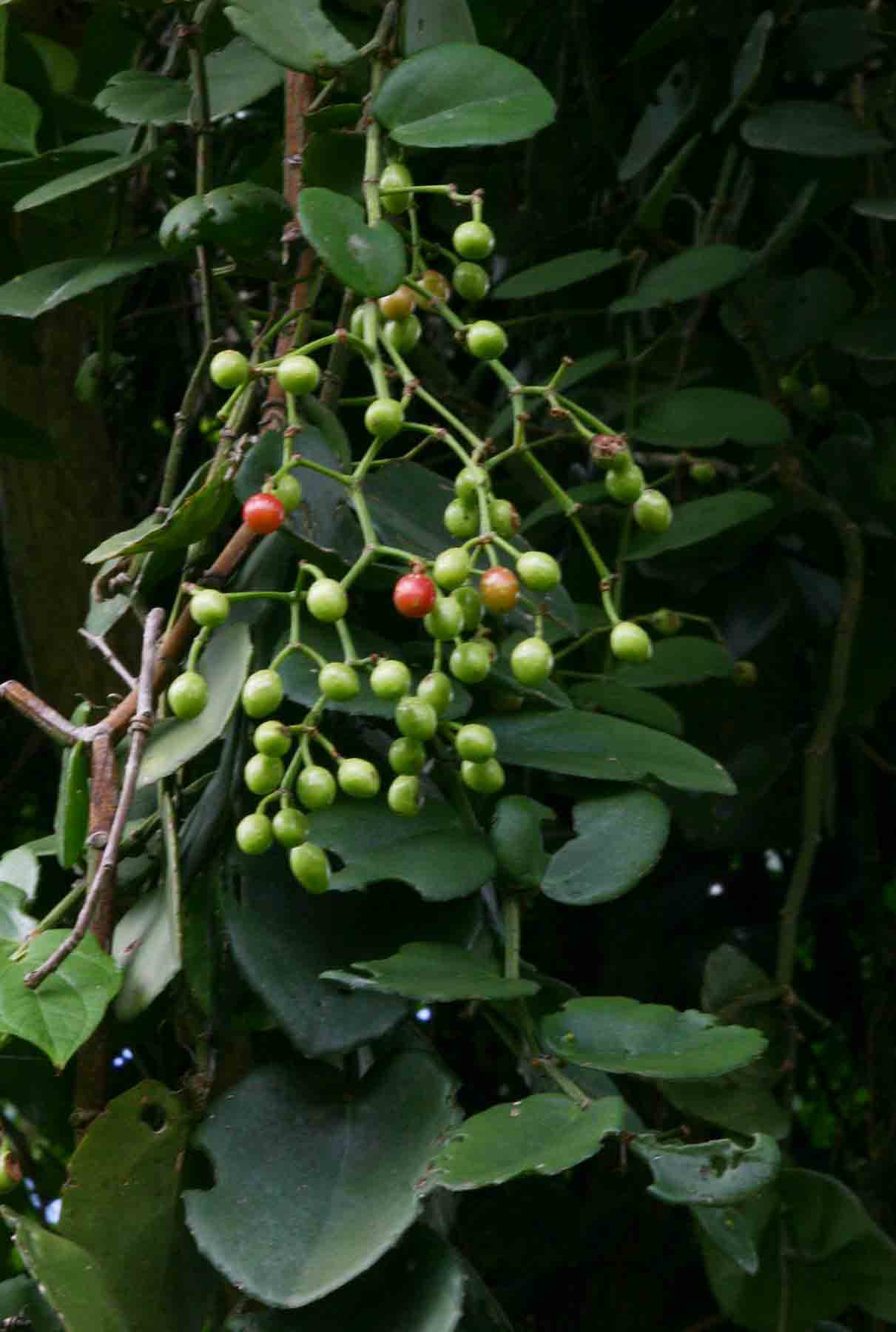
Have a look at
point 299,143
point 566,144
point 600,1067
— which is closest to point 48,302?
point 299,143

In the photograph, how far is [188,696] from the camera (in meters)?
0.52


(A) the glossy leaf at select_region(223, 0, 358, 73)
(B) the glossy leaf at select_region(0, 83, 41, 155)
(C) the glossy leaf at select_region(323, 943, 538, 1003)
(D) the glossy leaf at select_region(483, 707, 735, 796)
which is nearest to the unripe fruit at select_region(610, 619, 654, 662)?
(D) the glossy leaf at select_region(483, 707, 735, 796)

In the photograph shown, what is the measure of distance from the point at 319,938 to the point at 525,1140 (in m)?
0.11

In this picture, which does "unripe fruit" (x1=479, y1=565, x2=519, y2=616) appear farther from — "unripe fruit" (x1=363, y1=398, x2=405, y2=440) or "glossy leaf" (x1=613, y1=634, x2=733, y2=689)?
"glossy leaf" (x1=613, y1=634, x2=733, y2=689)

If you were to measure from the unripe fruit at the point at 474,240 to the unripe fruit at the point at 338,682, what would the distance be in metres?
0.18

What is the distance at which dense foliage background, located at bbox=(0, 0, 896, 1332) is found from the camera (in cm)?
50

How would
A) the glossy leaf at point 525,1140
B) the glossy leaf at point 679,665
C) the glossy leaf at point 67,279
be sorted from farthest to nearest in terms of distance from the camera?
the glossy leaf at point 679,665, the glossy leaf at point 67,279, the glossy leaf at point 525,1140

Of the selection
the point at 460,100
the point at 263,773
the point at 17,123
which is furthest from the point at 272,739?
the point at 17,123

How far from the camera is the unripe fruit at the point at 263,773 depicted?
515 mm

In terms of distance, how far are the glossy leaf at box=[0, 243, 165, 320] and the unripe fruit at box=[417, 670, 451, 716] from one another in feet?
0.82

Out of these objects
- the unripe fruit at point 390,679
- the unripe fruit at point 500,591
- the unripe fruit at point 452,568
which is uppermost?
the unripe fruit at point 452,568

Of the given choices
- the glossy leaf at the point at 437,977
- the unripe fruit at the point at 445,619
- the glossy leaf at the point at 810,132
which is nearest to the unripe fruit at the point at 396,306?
the unripe fruit at the point at 445,619

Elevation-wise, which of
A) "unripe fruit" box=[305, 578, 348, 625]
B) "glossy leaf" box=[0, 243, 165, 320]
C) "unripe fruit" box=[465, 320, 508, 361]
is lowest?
"unripe fruit" box=[305, 578, 348, 625]

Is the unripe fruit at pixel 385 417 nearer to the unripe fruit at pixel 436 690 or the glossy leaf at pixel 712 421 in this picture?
the unripe fruit at pixel 436 690
